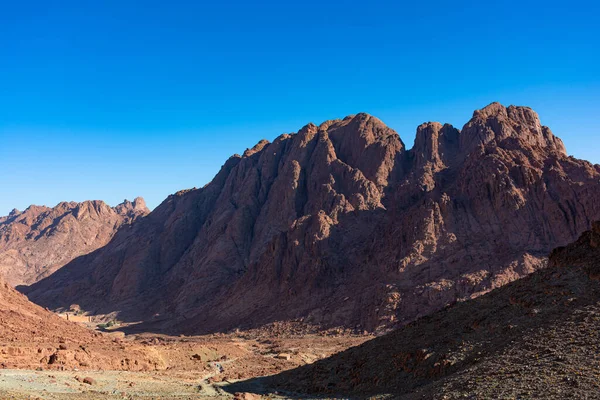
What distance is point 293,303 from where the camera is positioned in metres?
84.6

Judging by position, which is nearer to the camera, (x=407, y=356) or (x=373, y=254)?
(x=407, y=356)

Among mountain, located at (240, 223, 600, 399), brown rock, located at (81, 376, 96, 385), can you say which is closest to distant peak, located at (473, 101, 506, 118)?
mountain, located at (240, 223, 600, 399)

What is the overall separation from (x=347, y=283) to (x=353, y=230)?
541 inches

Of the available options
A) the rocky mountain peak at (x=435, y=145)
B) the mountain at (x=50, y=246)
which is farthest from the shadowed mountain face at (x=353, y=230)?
the mountain at (x=50, y=246)

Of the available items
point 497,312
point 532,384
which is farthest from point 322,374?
point 532,384

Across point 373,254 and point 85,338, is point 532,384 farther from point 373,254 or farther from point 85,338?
point 373,254

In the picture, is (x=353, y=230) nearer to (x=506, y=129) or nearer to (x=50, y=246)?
(x=506, y=129)

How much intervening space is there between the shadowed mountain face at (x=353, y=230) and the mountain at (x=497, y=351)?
32.2 metres

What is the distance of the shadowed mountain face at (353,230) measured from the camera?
74.8 metres

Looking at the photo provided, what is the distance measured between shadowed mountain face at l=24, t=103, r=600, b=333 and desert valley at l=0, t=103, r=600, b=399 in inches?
14.4

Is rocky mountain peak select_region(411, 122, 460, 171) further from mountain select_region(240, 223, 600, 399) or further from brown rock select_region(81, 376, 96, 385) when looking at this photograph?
brown rock select_region(81, 376, 96, 385)

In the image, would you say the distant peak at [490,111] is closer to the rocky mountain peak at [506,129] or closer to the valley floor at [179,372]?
the rocky mountain peak at [506,129]

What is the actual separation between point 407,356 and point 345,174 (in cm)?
7639

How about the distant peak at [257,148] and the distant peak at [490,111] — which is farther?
the distant peak at [257,148]
